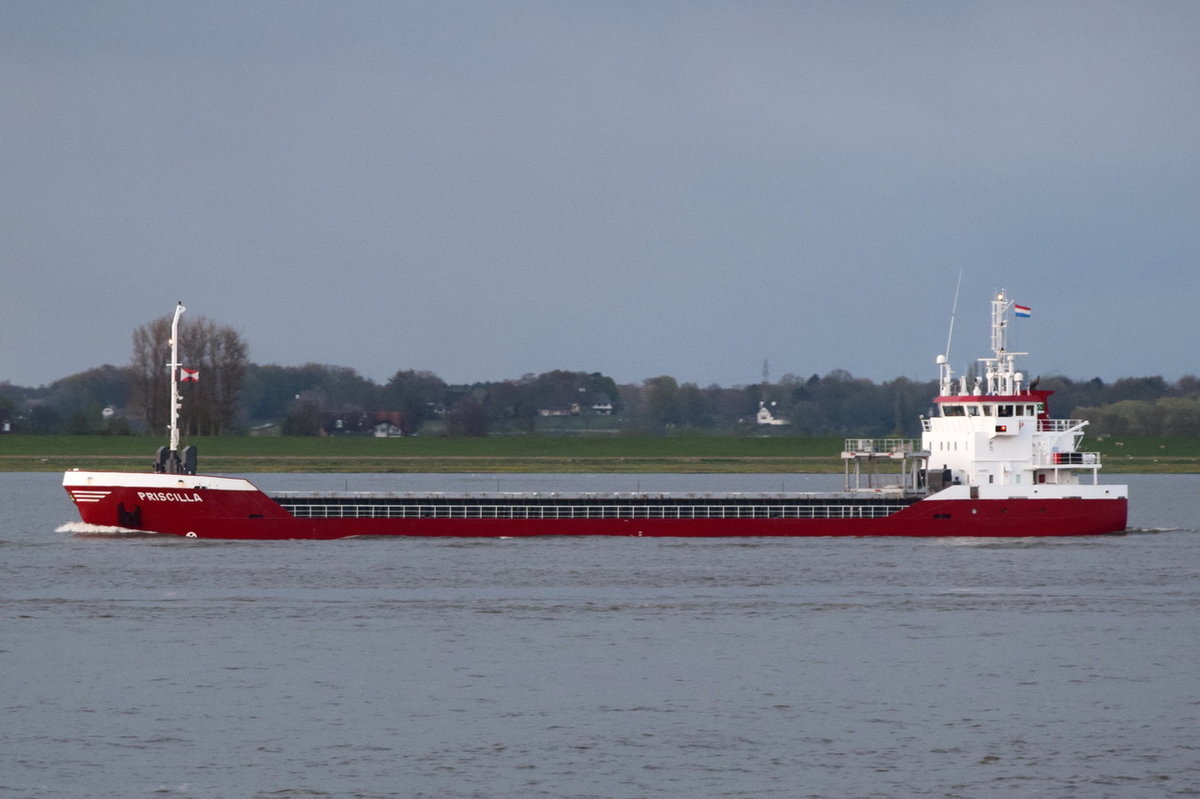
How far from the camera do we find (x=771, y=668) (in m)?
32.5

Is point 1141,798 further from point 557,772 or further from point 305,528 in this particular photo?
point 305,528

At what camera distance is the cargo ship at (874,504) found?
5738 centimetres

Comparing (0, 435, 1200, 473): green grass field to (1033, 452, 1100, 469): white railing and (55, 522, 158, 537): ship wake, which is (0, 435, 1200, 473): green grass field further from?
(1033, 452, 1100, 469): white railing

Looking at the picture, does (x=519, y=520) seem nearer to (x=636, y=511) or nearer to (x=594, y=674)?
(x=636, y=511)

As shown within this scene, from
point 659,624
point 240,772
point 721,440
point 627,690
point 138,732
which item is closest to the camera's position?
point 240,772

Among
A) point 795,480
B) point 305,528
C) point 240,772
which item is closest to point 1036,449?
point 305,528

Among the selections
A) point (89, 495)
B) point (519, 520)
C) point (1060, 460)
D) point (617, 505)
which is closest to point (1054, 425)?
point (1060, 460)

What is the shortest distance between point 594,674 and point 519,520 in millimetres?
27351

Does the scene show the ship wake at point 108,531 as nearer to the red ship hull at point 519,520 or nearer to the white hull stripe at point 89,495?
the red ship hull at point 519,520

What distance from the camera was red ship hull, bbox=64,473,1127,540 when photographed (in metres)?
54.9

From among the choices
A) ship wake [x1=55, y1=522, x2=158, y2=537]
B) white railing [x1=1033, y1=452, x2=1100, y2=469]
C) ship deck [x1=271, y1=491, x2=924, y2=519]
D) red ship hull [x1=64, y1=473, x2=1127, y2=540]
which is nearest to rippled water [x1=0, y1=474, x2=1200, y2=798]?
red ship hull [x1=64, y1=473, x2=1127, y2=540]

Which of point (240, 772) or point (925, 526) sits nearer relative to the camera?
point (240, 772)

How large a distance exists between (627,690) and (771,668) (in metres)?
3.78

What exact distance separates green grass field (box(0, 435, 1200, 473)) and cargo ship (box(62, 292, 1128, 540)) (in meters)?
72.9
